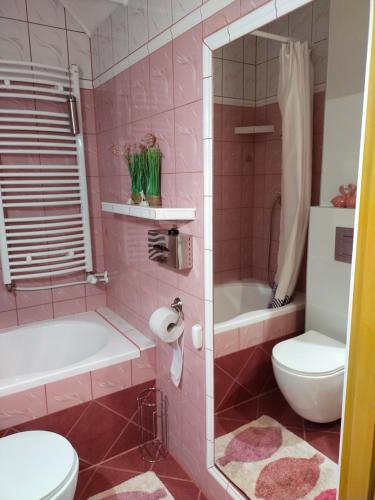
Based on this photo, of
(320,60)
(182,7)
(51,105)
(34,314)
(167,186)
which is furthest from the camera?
(34,314)

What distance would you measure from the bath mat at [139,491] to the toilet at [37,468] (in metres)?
0.50

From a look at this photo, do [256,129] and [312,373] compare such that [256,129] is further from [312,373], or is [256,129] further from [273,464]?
[273,464]

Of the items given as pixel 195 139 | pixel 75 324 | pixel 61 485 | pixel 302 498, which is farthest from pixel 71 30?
pixel 302 498

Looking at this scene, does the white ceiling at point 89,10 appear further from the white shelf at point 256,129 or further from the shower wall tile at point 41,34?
the white shelf at point 256,129

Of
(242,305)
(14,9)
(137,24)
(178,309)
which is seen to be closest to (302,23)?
(242,305)

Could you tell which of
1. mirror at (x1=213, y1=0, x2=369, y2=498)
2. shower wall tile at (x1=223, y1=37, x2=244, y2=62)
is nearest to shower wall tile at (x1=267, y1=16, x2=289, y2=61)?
mirror at (x1=213, y1=0, x2=369, y2=498)

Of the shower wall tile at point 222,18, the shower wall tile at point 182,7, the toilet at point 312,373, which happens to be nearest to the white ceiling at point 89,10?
the shower wall tile at point 182,7

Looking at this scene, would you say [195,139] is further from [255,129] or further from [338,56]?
[338,56]

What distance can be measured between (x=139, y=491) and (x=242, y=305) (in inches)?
44.5

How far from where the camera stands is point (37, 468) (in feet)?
4.51

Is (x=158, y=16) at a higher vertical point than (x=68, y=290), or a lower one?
higher

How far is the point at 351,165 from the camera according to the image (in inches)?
38.9

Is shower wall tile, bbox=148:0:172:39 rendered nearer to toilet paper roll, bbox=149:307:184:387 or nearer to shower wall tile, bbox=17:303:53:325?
toilet paper roll, bbox=149:307:184:387

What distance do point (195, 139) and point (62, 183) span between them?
126cm
